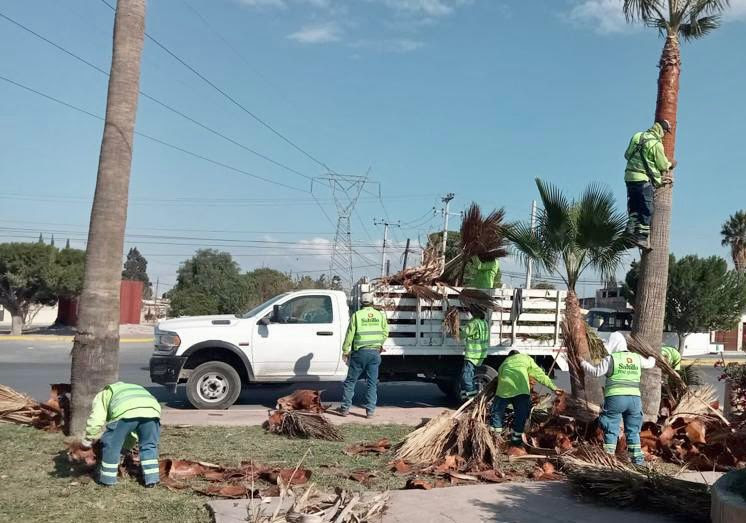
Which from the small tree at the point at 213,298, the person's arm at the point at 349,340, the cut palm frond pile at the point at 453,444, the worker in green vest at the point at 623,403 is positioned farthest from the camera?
the small tree at the point at 213,298

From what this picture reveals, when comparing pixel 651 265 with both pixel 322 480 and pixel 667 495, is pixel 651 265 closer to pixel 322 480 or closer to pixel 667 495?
pixel 667 495

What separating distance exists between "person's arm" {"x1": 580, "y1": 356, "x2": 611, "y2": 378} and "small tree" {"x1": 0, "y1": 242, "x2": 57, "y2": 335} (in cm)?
3309

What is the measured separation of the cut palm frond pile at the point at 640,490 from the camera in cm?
537

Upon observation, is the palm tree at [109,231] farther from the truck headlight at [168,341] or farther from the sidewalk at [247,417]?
the truck headlight at [168,341]

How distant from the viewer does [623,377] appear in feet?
24.0

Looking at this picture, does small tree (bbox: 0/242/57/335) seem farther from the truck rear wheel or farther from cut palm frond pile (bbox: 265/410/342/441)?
cut palm frond pile (bbox: 265/410/342/441)

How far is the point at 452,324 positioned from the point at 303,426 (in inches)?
140

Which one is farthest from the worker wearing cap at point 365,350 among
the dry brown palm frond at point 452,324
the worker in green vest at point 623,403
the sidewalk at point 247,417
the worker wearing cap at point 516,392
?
the worker in green vest at point 623,403

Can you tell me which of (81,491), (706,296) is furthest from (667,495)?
(706,296)

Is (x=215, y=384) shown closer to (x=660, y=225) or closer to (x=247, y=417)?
(x=247, y=417)

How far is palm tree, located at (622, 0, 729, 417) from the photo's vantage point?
852 centimetres

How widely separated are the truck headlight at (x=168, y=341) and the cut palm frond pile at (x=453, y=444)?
14.8 feet

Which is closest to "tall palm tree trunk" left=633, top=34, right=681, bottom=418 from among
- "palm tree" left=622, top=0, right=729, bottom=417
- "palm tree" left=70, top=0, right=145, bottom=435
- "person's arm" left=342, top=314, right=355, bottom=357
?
"palm tree" left=622, top=0, right=729, bottom=417

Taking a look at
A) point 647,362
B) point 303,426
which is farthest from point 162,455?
point 647,362
